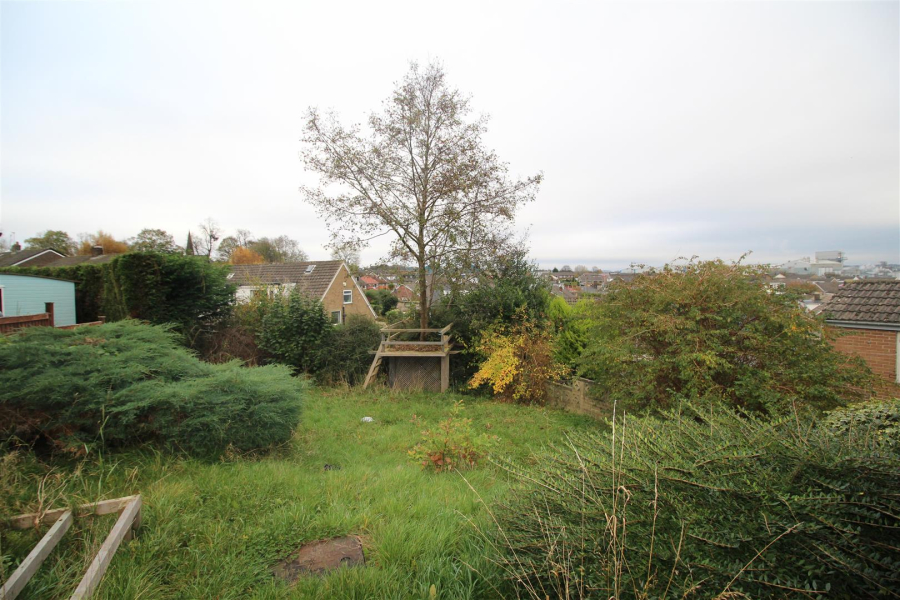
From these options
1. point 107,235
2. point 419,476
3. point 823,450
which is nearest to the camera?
point 823,450

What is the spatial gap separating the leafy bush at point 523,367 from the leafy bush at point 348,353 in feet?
9.96

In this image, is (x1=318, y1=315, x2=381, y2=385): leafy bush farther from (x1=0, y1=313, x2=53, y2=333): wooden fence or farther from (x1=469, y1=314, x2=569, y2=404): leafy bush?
(x1=0, y1=313, x2=53, y2=333): wooden fence

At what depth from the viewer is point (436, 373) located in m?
10.7

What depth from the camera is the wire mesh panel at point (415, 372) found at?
419 inches

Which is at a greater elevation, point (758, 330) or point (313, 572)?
point (758, 330)

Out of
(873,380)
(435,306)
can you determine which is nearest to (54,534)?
(873,380)

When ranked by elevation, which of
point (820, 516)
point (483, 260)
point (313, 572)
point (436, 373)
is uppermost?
point (483, 260)

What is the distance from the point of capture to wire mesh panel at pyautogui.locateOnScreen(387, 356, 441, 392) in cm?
1065

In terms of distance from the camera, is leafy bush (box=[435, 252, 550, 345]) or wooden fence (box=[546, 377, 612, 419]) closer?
wooden fence (box=[546, 377, 612, 419])

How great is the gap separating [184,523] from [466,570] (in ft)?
6.58

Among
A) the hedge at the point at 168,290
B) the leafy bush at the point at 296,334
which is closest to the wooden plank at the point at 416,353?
the leafy bush at the point at 296,334

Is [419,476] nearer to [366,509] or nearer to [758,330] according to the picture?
[366,509]

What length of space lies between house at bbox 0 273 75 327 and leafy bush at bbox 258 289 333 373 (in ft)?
24.1

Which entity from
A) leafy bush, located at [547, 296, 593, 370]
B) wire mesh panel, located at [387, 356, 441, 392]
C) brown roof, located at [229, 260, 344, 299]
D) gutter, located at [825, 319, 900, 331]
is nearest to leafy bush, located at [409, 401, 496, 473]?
leafy bush, located at [547, 296, 593, 370]
